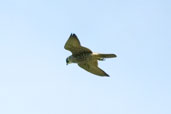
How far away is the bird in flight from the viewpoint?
166 feet

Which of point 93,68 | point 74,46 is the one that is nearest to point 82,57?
point 74,46

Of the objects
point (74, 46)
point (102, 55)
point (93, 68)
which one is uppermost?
point (74, 46)

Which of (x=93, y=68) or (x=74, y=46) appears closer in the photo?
(x=74, y=46)

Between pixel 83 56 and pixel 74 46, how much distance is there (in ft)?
5.43

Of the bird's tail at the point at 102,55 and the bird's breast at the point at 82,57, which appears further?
the bird's breast at the point at 82,57

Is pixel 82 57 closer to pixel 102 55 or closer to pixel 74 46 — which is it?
pixel 74 46

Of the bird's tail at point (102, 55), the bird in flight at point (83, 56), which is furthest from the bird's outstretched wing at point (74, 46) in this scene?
the bird's tail at point (102, 55)

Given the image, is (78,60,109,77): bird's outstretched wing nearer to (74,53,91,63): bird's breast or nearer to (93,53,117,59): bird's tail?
(74,53,91,63): bird's breast

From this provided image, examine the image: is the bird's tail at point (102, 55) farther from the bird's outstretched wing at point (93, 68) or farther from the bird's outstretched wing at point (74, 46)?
the bird's outstretched wing at point (93, 68)

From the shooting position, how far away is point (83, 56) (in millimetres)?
52438

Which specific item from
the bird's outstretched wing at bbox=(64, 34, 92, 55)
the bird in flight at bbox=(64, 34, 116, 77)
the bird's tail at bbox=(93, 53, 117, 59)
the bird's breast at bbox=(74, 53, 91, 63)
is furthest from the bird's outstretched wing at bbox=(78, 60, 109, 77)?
the bird's tail at bbox=(93, 53, 117, 59)

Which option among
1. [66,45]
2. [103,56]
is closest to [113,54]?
[103,56]

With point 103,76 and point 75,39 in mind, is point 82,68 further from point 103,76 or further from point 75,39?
point 75,39

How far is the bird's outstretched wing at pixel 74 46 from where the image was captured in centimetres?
5009
